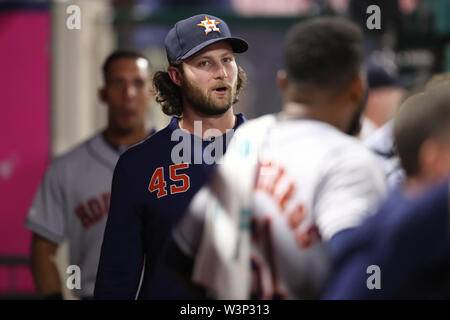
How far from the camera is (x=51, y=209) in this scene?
4344mm

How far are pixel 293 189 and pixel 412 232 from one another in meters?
0.56

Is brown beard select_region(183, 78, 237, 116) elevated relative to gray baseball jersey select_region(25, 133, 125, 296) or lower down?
elevated

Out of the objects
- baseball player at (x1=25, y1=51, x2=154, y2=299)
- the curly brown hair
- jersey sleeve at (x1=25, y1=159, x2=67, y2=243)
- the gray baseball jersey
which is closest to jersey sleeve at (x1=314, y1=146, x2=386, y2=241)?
the curly brown hair

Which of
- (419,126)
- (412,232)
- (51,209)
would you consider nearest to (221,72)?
(419,126)

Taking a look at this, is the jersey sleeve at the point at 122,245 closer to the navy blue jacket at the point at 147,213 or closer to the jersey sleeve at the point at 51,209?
the navy blue jacket at the point at 147,213

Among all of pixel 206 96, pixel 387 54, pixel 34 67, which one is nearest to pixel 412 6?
pixel 387 54

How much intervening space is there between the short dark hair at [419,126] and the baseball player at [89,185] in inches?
50.4

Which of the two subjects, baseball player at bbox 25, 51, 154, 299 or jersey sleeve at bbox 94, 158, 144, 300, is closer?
jersey sleeve at bbox 94, 158, 144, 300

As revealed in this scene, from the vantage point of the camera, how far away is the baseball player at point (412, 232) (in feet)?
6.35

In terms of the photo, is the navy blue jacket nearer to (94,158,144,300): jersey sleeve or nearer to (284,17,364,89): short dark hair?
(94,158,144,300): jersey sleeve

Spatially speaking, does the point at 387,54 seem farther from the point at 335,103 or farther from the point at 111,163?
the point at 335,103

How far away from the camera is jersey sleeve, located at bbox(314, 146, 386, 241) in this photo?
2350mm

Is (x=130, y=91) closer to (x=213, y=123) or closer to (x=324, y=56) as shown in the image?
(x=213, y=123)

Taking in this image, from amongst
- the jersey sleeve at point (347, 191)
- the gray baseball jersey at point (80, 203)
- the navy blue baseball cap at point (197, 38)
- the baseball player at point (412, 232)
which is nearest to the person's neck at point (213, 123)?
the navy blue baseball cap at point (197, 38)
